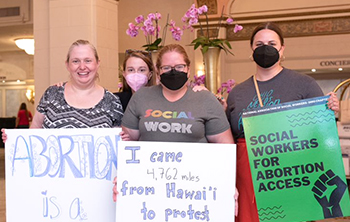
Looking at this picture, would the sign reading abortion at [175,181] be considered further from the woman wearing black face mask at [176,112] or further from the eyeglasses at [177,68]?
the eyeglasses at [177,68]

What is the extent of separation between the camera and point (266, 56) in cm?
204

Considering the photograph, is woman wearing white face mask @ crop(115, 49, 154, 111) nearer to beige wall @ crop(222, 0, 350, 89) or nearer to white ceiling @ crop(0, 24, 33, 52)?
beige wall @ crop(222, 0, 350, 89)

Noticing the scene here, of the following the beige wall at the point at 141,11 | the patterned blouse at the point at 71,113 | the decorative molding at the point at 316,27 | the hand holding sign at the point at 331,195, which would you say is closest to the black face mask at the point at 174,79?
the patterned blouse at the point at 71,113

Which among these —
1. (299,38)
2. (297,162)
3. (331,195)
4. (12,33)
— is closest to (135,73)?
(297,162)

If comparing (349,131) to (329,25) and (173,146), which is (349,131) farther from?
(329,25)

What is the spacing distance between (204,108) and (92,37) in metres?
3.97

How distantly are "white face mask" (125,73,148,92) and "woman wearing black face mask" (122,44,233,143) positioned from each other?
441 mm

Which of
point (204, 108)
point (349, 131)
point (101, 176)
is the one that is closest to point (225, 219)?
point (204, 108)

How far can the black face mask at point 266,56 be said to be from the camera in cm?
204

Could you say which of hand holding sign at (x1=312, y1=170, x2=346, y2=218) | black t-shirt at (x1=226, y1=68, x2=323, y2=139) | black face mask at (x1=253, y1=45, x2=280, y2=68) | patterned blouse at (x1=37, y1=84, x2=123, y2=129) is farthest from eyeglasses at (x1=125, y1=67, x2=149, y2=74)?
hand holding sign at (x1=312, y1=170, x2=346, y2=218)

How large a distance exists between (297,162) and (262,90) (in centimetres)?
39

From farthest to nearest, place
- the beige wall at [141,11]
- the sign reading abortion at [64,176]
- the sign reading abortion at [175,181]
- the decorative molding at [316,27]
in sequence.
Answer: the beige wall at [141,11] → the decorative molding at [316,27] → the sign reading abortion at [64,176] → the sign reading abortion at [175,181]

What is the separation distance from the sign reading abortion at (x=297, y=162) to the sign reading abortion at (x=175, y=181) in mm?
172

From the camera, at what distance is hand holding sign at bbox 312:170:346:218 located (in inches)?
77.2
